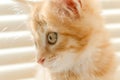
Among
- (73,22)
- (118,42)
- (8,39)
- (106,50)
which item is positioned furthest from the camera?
(118,42)

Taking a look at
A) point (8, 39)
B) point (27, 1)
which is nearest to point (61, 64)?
point (27, 1)

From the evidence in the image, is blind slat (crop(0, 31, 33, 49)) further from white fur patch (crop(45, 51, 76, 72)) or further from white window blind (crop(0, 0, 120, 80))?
white fur patch (crop(45, 51, 76, 72))

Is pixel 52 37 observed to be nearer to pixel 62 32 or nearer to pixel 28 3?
pixel 62 32

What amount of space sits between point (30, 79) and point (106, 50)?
495 mm

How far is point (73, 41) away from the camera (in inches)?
43.3

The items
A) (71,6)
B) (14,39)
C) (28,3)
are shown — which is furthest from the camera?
(14,39)

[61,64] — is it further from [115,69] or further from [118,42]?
[118,42]

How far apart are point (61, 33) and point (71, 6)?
101 millimetres

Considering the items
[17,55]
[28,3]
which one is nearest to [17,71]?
[17,55]

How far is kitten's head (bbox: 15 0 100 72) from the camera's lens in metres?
1.09

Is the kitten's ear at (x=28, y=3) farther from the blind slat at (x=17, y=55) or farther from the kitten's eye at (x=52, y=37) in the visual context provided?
the blind slat at (x=17, y=55)

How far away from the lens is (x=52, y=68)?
115 centimetres

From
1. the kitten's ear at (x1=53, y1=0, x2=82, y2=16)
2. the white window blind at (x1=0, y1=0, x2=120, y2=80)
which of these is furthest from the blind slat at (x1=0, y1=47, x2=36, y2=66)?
the kitten's ear at (x1=53, y1=0, x2=82, y2=16)

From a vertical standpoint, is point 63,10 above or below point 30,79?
above
